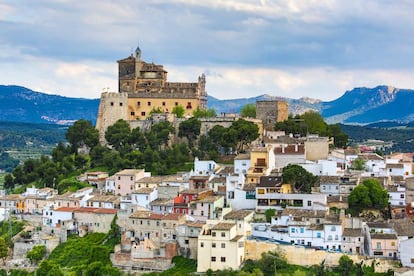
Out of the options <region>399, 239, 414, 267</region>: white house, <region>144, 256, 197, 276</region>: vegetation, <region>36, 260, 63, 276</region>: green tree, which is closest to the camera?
<region>399, 239, 414, 267</region>: white house

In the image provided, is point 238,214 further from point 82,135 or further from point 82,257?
point 82,135

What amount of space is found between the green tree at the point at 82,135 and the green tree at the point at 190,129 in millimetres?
8670

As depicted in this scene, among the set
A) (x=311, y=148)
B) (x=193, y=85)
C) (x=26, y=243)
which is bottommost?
(x=26, y=243)

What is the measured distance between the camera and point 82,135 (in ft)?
237

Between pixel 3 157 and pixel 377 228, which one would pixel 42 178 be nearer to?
pixel 377 228

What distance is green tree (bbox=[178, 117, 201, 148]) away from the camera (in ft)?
225

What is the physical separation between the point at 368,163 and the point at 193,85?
25659mm

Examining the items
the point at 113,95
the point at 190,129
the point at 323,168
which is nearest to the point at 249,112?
the point at 190,129

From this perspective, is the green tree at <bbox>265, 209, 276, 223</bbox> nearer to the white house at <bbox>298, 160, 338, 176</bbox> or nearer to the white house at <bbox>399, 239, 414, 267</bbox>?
the white house at <bbox>298, 160, 338, 176</bbox>

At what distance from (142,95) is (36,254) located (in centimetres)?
2868

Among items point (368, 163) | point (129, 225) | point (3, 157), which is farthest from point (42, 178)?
point (3, 157)

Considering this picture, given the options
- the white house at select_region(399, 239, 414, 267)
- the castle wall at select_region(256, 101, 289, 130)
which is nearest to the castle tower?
the castle wall at select_region(256, 101, 289, 130)

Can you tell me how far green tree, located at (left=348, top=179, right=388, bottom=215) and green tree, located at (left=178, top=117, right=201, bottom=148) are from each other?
75.1 ft

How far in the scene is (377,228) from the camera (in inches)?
1742
